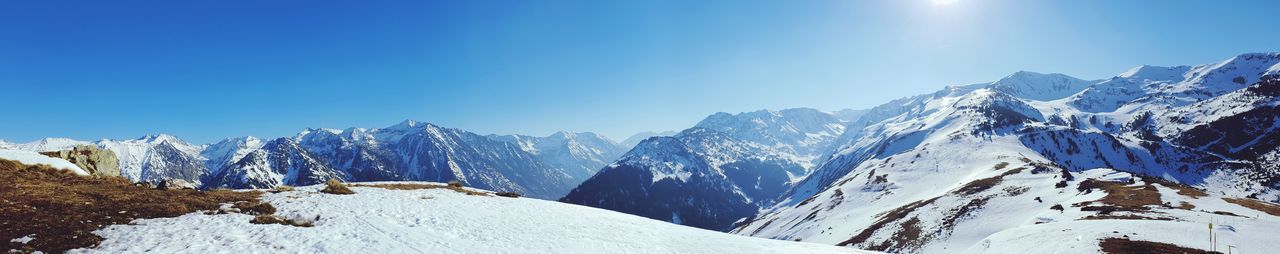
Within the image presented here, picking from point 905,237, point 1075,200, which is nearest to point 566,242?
point 905,237

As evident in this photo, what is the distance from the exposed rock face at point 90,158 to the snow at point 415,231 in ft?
55.4

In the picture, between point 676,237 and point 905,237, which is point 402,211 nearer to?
point 676,237

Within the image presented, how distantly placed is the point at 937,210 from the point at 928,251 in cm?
3874

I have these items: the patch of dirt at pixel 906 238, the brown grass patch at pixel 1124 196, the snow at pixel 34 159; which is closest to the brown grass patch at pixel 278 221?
the snow at pixel 34 159

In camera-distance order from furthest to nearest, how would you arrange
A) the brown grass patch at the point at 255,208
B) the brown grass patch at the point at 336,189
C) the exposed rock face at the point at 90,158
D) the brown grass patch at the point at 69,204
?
the exposed rock face at the point at 90,158 → the brown grass patch at the point at 336,189 → the brown grass patch at the point at 255,208 → the brown grass patch at the point at 69,204

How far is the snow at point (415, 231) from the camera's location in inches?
770

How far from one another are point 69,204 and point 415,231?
1322 cm

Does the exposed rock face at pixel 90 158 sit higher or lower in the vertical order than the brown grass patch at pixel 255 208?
higher

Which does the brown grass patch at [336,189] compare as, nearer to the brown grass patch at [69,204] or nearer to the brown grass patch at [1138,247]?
the brown grass patch at [69,204]

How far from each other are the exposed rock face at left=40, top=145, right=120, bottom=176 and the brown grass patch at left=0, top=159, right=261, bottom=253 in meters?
7.42

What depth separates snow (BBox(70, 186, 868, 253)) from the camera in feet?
64.2

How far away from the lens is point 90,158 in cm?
3850

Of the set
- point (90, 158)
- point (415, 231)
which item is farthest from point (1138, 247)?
point (90, 158)

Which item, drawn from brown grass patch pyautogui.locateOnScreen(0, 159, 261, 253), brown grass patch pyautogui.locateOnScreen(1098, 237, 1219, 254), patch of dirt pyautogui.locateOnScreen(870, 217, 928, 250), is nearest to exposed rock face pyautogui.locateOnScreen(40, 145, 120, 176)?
brown grass patch pyautogui.locateOnScreen(0, 159, 261, 253)
